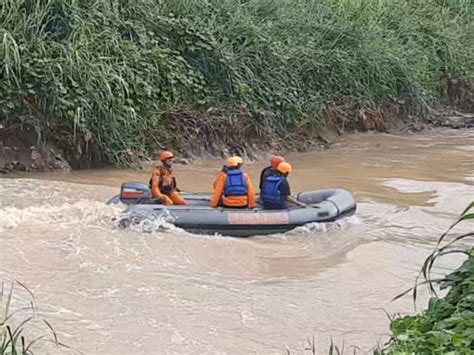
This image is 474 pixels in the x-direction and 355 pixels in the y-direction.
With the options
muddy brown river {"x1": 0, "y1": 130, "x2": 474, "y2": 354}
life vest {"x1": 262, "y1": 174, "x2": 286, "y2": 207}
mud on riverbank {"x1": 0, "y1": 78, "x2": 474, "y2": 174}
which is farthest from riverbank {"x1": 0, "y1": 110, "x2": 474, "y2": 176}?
life vest {"x1": 262, "y1": 174, "x2": 286, "y2": 207}

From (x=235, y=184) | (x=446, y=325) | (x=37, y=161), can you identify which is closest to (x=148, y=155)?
(x=37, y=161)

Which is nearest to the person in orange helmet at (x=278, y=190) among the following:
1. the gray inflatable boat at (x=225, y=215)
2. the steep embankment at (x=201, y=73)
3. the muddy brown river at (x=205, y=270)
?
the gray inflatable boat at (x=225, y=215)

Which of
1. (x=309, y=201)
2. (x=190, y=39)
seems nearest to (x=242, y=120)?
(x=190, y=39)

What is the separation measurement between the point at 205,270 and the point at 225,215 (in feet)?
4.88

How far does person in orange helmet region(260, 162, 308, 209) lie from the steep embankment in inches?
127

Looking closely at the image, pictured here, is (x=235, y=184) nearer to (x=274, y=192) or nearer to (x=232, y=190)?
(x=232, y=190)

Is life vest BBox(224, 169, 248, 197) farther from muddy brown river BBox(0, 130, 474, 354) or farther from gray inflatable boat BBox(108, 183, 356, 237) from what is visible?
muddy brown river BBox(0, 130, 474, 354)

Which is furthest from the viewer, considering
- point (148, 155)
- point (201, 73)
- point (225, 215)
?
point (201, 73)

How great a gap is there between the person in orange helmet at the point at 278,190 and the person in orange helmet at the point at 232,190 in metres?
0.21

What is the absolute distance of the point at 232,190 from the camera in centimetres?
891

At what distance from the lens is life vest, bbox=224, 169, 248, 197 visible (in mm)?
8906

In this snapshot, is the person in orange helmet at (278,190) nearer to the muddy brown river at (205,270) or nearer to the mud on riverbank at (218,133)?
the muddy brown river at (205,270)

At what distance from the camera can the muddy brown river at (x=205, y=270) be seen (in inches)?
219

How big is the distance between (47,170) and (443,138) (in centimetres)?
850
